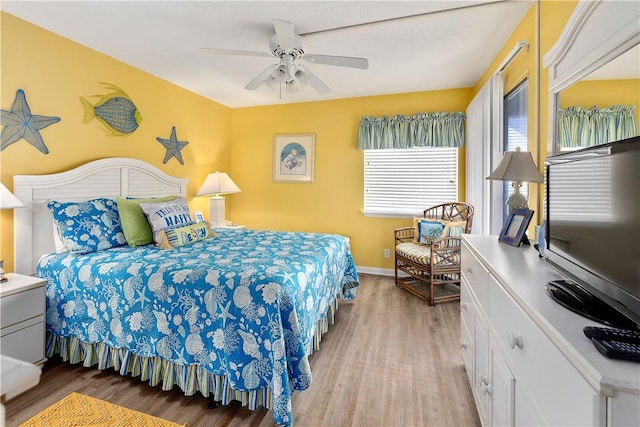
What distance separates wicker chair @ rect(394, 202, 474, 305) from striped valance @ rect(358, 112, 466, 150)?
87cm

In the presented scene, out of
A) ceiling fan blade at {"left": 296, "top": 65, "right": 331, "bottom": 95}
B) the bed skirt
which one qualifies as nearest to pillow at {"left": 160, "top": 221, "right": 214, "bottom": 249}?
the bed skirt

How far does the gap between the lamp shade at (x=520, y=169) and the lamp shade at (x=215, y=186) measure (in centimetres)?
321

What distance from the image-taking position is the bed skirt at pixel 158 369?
168 cm

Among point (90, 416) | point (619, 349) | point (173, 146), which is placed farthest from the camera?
point (173, 146)

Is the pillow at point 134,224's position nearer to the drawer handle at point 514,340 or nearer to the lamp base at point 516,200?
the drawer handle at point 514,340

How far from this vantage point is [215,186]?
13.2 feet

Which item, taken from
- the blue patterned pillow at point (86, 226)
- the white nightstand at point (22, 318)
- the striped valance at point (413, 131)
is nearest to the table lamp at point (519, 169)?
the striped valance at point (413, 131)

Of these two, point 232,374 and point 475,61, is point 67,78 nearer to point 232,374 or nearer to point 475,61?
point 232,374

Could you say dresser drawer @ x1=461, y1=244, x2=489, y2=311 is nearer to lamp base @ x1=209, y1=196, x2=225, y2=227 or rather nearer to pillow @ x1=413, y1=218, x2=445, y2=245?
pillow @ x1=413, y1=218, x2=445, y2=245

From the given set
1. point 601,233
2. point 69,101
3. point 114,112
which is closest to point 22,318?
point 69,101

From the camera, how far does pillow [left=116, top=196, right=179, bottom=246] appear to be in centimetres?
250

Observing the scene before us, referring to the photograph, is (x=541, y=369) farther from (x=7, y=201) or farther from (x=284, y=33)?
(x=7, y=201)

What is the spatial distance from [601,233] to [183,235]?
2640mm

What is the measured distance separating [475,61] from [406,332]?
2754mm
